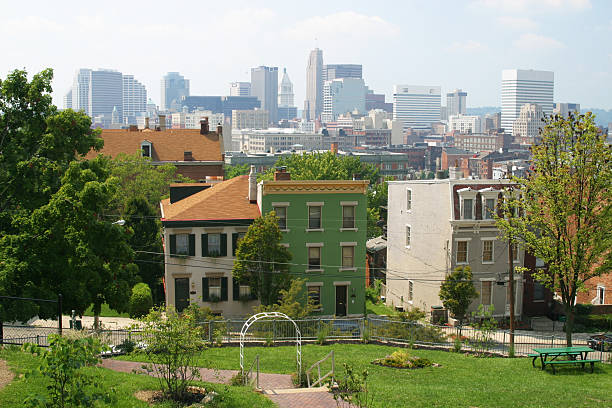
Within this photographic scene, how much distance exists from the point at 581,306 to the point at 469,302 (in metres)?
9.13

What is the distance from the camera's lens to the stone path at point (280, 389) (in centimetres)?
2036

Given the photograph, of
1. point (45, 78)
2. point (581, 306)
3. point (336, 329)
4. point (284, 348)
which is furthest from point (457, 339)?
point (45, 78)

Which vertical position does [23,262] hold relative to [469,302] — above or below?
above

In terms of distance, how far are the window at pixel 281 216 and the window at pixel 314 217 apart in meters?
1.60

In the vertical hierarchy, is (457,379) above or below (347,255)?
below

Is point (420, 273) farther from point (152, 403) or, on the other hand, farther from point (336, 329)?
point (152, 403)

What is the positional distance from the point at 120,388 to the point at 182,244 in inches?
912

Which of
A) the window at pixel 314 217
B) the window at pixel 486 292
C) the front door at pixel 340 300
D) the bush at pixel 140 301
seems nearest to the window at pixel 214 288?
the bush at pixel 140 301

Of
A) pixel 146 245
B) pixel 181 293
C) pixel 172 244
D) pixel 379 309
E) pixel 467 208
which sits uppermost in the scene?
pixel 467 208

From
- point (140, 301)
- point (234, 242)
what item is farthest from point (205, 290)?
point (140, 301)

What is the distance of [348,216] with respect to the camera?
4512 centimetres

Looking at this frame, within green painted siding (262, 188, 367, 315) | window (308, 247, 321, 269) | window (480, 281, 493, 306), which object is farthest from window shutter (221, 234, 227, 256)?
window (480, 281, 493, 306)

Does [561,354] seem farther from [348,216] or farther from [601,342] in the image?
[348,216]

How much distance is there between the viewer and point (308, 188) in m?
44.5
